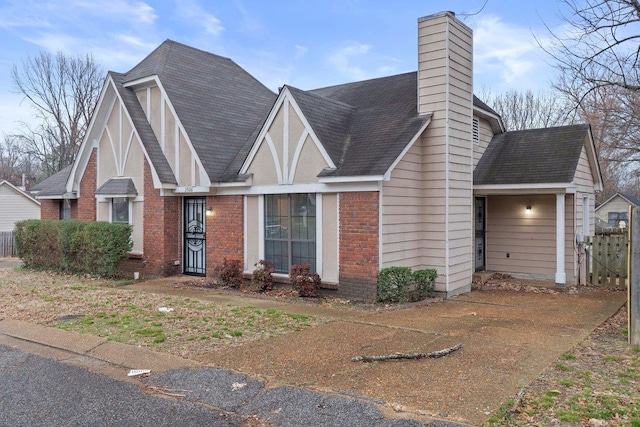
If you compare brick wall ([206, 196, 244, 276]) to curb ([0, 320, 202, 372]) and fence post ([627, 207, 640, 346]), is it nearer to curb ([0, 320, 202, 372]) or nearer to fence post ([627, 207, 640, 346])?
curb ([0, 320, 202, 372])

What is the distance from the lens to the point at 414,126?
35.8 ft

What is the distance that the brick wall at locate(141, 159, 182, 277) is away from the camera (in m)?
13.9

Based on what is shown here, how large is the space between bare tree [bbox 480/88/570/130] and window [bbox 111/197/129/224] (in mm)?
29889

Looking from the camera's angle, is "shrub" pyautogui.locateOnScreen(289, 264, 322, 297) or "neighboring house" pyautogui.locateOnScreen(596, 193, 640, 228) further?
"neighboring house" pyautogui.locateOnScreen(596, 193, 640, 228)

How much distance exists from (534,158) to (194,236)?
934 cm

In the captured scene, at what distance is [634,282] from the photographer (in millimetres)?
6875

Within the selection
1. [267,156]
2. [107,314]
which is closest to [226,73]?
[267,156]

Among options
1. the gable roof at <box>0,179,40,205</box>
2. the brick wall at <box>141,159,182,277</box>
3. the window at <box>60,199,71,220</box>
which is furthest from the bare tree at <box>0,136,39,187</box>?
the brick wall at <box>141,159,182,277</box>

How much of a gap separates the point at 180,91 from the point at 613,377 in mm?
12817

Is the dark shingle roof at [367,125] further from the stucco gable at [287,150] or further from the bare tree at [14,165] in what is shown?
the bare tree at [14,165]

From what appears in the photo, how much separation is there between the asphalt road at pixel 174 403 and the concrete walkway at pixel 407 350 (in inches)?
10.4

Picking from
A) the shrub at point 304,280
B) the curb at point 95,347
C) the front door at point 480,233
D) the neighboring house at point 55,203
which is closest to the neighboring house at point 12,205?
the neighboring house at point 55,203

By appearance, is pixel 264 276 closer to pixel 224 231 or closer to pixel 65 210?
pixel 224 231

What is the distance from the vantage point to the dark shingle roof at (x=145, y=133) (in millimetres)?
13812
